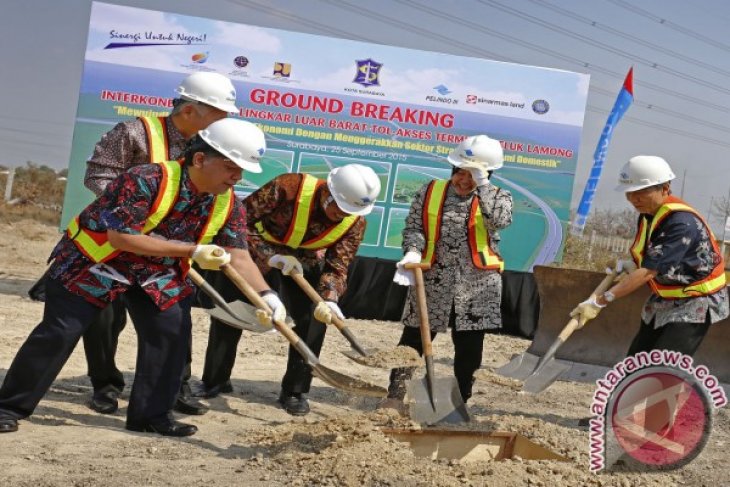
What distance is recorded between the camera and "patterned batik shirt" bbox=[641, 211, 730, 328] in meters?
5.05

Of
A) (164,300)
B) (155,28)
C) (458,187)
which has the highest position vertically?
(155,28)

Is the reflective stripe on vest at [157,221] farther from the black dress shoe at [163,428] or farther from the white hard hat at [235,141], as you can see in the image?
the black dress shoe at [163,428]

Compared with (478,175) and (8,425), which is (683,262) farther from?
(8,425)

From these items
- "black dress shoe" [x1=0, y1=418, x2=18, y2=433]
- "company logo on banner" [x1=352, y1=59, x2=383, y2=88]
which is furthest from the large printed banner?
"black dress shoe" [x1=0, y1=418, x2=18, y2=433]

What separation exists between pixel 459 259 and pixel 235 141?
181 centimetres

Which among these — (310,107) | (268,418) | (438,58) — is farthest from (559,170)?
(268,418)

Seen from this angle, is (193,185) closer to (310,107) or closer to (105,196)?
(105,196)

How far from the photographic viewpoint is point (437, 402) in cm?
487

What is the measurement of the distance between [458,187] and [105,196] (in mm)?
2117

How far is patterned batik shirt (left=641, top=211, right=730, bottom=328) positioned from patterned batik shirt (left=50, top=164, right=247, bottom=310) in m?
2.48

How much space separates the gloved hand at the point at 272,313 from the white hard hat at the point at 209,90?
1.00 m

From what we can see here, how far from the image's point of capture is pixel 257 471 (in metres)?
3.98

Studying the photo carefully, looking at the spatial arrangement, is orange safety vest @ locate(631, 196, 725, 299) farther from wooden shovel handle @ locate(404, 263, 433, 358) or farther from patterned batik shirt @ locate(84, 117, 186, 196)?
patterned batik shirt @ locate(84, 117, 186, 196)

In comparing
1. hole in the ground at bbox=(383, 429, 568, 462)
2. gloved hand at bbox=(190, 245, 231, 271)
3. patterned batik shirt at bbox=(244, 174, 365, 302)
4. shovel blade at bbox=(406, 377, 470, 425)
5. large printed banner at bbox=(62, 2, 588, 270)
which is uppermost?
large printed banner at bbox=(62, 2, 588, 270)
